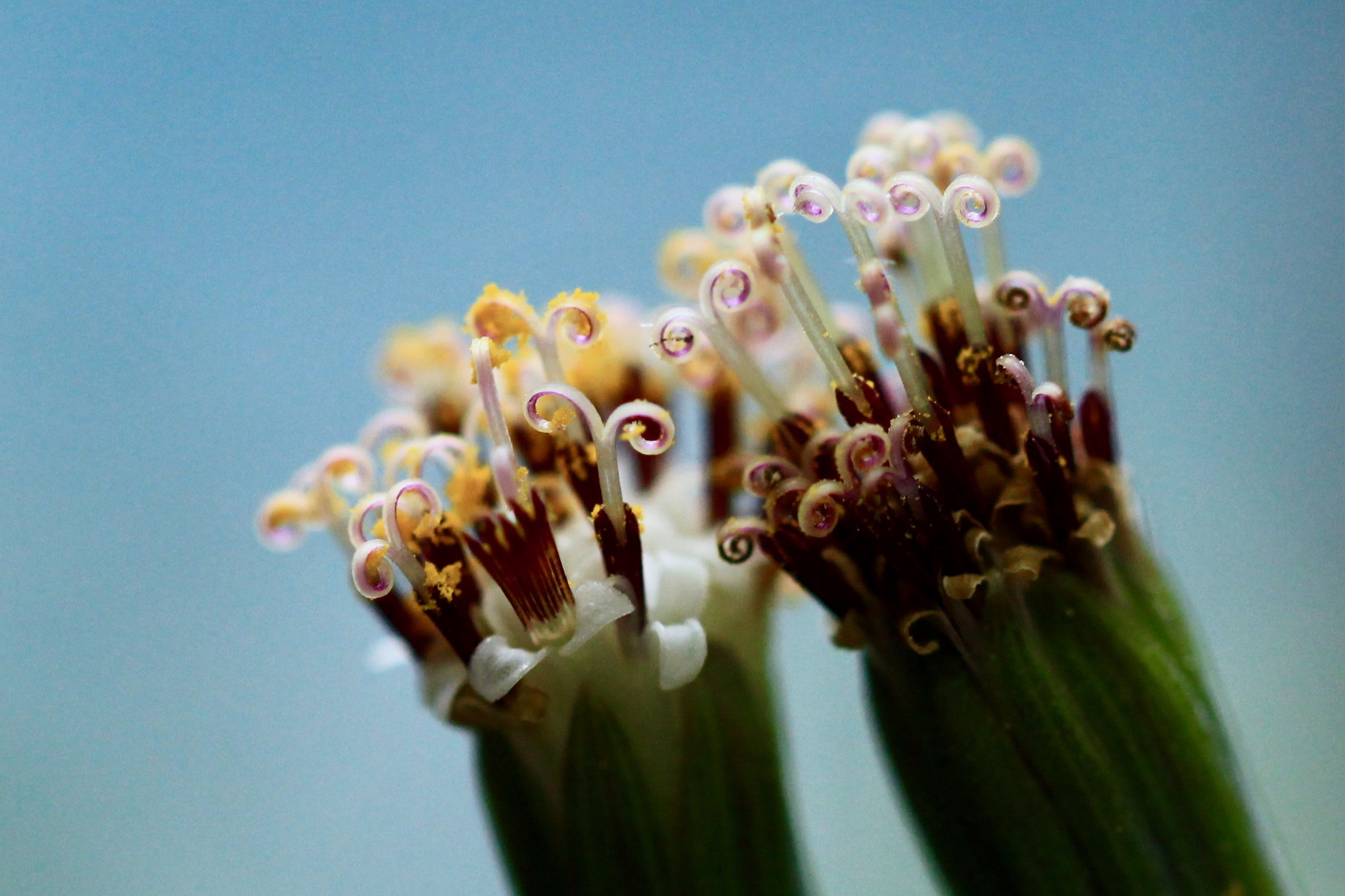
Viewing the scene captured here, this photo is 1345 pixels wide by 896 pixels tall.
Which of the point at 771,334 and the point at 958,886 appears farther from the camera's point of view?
the point at 771,334

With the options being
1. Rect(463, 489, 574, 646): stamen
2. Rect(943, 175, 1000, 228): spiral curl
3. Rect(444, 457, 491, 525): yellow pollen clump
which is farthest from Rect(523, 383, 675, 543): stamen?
Rect(943, 175, 1000, 228): spiral curl

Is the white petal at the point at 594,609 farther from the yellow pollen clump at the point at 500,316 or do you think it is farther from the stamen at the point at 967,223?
the stamen at the point at 967,223

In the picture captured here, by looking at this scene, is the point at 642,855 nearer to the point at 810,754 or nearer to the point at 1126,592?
the point at 1126,592

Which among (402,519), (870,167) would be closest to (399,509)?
(402,519)

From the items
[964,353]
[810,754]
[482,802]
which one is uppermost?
[964,353]

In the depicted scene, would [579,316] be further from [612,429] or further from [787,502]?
[787,502]

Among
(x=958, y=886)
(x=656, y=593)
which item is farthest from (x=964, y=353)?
(x=958, y=886)
